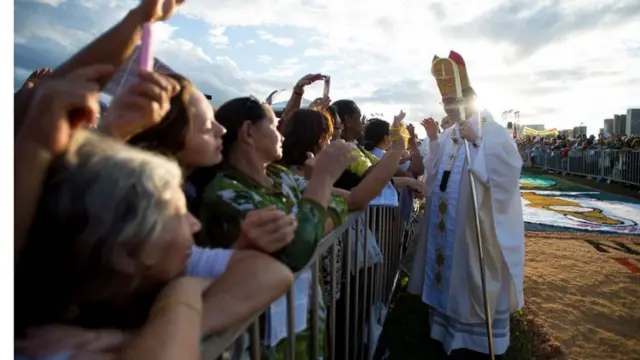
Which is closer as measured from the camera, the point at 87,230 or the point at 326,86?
the point at 87,230

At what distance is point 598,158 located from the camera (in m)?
17.4

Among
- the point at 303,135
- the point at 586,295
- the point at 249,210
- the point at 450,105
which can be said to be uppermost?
the point at 450,105

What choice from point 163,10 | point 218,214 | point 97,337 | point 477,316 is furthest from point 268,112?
point 477,316

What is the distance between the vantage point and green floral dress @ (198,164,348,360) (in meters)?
1.38

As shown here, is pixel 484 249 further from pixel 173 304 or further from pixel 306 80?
pixel 173 304

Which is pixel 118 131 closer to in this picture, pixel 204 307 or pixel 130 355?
pixel 204 307

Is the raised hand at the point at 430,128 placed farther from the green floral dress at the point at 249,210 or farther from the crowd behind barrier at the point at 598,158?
the crowd behind barrier at the point at 598,158

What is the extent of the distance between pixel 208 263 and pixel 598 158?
19.3m

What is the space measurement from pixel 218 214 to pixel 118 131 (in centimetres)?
47

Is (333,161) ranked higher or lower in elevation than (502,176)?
higher

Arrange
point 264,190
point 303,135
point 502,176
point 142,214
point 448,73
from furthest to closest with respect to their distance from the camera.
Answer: point 448,73
point 502,176
point 303,135
point 264,190
point 142,214

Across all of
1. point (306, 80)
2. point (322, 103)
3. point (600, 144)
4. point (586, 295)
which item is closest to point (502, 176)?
point (322, 103)

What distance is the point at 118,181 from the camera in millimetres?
861

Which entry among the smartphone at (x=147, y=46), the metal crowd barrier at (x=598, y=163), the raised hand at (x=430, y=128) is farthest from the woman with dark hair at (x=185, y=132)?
the metal crowd barrier at (x=598, y=163)
